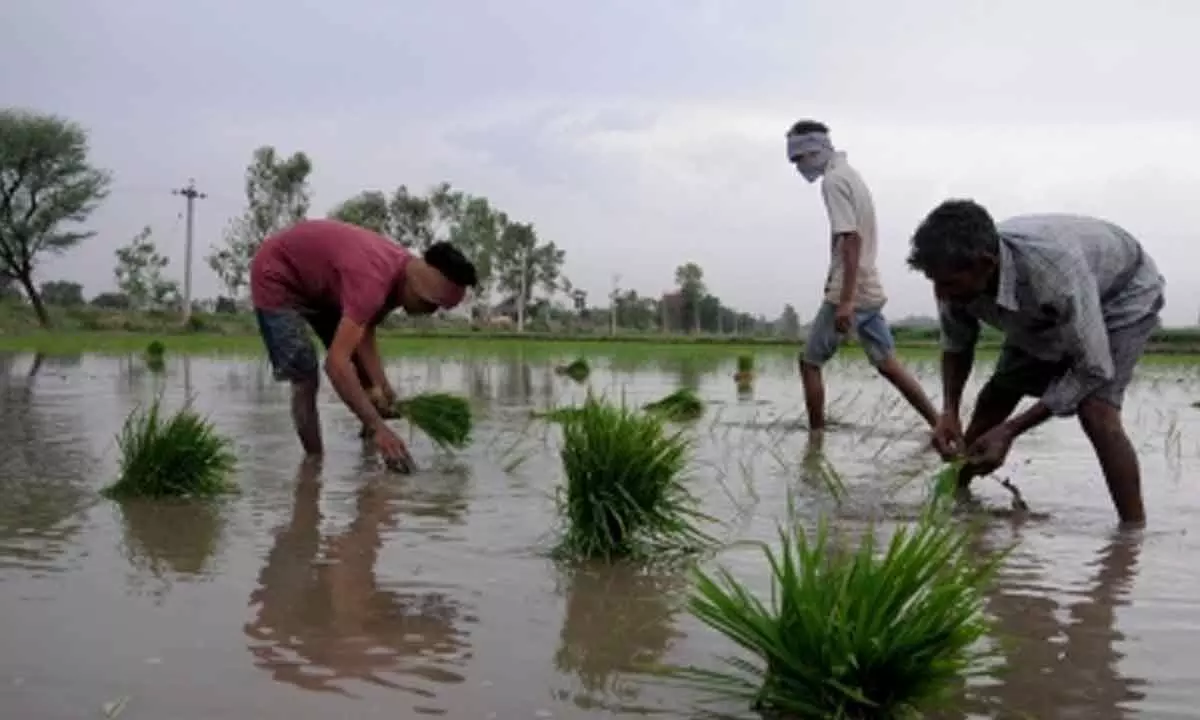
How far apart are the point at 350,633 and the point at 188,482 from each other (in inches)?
77.3

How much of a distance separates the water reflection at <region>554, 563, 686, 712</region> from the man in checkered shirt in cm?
135

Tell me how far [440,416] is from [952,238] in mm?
3015

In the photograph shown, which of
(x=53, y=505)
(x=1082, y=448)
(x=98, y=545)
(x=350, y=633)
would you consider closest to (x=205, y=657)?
(x=350, y=633)

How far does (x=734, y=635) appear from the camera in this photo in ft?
7.44

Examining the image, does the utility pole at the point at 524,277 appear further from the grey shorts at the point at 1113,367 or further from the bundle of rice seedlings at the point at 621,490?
the bundle of rice seedlings at the point at 621,490

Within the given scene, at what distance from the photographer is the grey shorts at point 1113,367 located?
13.8 feet

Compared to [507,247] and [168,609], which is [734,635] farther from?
[507,247]

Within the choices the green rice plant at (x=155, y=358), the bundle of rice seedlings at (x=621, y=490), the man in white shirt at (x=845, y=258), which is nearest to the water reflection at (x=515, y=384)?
the man in white shirt at (x=845, y=258)

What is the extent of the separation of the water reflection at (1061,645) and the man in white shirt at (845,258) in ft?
10.5

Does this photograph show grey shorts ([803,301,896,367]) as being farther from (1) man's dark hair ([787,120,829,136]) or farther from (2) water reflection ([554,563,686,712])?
(2) water reflection ([554,563,686,712])

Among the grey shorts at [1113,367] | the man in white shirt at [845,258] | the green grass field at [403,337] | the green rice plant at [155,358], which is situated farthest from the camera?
the green grass field at [403,337]

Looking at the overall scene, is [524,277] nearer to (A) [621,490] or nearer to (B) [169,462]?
(B) [169,462]

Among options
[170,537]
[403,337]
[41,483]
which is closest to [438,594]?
[170,537]

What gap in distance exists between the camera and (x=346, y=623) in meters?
2.69
